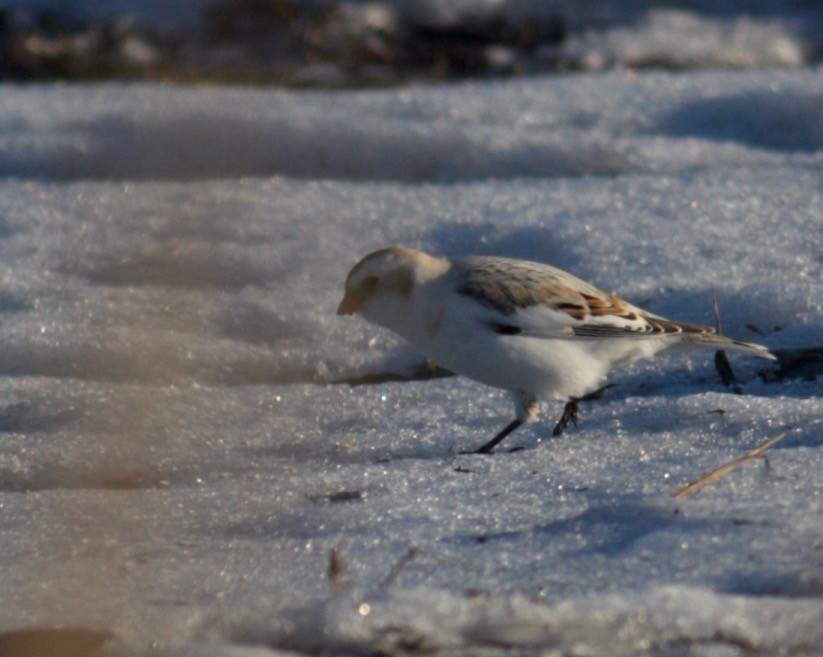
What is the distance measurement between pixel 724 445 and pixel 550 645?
117cm

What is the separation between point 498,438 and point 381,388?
587mm

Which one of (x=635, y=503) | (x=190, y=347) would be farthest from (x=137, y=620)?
(x=190, y=347)

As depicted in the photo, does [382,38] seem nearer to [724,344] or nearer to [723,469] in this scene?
[724,344]

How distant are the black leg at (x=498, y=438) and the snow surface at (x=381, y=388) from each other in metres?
0.08

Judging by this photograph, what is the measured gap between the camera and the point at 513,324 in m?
3.17

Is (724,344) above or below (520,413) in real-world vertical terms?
above

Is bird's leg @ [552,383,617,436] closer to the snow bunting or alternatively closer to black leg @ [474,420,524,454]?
the snow bunting

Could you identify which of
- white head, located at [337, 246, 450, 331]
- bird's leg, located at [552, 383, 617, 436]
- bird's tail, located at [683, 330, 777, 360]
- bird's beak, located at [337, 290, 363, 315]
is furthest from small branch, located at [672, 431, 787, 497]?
Result: bird's beak, located at [337, 290, 363, 315]

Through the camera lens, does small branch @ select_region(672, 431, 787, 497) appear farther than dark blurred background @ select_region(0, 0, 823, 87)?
No

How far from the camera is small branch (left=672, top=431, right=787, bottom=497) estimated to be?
257 cm

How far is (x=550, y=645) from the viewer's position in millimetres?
1965

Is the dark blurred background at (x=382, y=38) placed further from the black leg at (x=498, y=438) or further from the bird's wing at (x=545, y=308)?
the black leg at (x=498, y=438)

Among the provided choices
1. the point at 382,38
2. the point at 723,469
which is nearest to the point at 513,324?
the point at 723,469

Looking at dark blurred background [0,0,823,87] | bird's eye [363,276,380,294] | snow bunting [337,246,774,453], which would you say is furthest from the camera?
dark blurred background [0,0,823,87]
